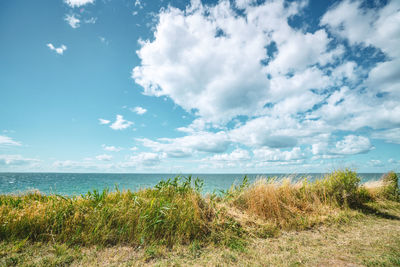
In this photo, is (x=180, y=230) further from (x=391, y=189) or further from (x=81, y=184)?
(x=81, y=184)

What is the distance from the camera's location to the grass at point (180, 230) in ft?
11.1

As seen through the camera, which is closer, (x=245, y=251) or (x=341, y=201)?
(x=245, y=251)

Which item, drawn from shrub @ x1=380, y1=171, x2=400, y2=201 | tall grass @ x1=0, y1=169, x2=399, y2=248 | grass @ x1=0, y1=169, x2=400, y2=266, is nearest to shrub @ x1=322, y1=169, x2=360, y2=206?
tall grass @ x1=0, y1=169, x2=399, y2=248

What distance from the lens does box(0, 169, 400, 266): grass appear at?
3.38m

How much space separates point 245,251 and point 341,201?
20.2 ft

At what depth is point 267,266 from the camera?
3111mm

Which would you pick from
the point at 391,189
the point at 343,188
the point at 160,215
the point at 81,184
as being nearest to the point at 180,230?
the point at 160,215

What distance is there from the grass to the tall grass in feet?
0.07

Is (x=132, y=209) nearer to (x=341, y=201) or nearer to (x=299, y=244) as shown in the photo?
(x=299, y=244)

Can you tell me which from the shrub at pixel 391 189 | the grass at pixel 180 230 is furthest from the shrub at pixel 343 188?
the shrub at pixel 391 189

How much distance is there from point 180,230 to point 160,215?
0.60 metres

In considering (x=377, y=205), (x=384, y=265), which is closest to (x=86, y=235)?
(x=384, y=265)

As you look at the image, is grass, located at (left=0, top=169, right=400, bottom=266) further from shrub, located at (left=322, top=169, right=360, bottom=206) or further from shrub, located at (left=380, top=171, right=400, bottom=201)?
shrub, located at (left=380, top=171, right=400, bottom=201)

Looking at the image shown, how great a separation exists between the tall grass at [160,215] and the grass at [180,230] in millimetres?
22
